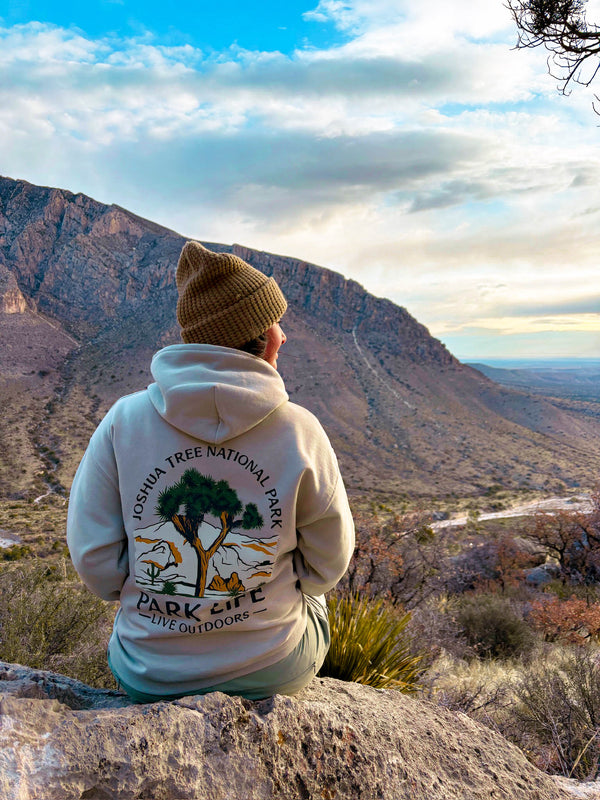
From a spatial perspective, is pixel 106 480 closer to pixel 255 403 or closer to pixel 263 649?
pixel 255 403

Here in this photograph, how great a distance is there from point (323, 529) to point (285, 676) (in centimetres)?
54

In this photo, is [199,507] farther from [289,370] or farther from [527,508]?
[289,370]

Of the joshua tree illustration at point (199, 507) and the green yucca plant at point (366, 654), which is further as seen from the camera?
the green yucca plant at point (366, 654)

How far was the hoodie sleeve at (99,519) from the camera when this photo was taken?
1732 millimetres

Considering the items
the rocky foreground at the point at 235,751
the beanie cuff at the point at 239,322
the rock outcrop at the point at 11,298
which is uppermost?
the rock outcrop at the point at 11,298

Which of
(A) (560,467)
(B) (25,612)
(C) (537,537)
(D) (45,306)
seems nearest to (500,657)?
(B) (25,612)

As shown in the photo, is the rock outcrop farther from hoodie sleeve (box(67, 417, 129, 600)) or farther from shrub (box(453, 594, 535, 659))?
hoodie sleeve (box(67, 417, 129, 600))

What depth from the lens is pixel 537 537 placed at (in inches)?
647

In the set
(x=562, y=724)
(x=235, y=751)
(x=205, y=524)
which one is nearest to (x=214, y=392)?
(x=205, y=524)

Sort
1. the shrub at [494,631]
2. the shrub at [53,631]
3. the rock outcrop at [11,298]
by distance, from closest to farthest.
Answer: the shrub at [53,631]
the shrub at [494,631]
the rock outcrop at [11,298]

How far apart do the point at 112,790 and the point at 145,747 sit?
11cm

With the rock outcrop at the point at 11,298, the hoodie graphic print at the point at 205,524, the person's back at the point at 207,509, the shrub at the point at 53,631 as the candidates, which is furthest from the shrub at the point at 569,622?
the rock outcrop at the point at 11,298

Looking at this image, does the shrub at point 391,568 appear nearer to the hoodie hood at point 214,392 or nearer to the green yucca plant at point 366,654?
the green yucca plant at point 366,654

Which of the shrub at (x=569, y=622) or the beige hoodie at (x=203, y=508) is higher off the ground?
the beige hoodie at (x=203, y=508)
